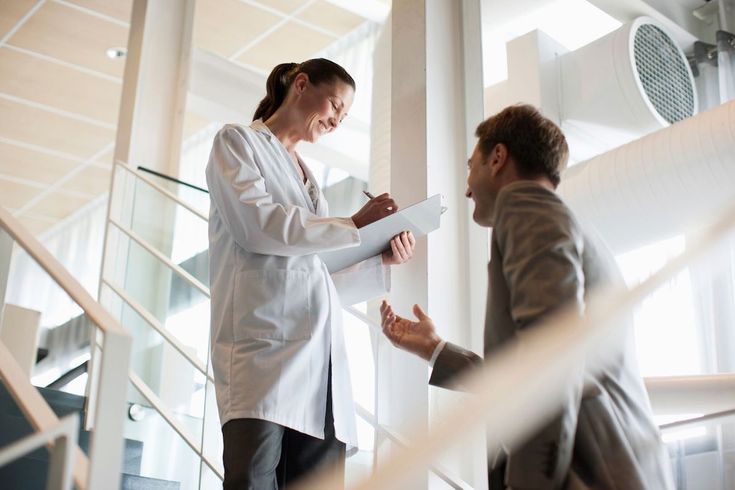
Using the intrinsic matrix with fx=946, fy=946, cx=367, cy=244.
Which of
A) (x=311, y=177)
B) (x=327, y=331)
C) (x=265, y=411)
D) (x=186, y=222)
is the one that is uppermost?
(x=186, y=222)

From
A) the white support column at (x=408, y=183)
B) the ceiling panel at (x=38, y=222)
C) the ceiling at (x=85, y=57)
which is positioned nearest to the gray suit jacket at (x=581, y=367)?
the white support column at (x=408, y=183)

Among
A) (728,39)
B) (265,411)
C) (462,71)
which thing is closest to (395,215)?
(265,411)

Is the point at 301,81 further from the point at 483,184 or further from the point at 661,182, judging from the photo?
the point at 661,182

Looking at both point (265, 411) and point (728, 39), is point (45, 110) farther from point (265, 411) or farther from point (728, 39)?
point (265, 411)

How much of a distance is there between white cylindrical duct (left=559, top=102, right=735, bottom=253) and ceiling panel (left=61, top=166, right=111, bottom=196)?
3680 mm

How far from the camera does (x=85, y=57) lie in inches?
189

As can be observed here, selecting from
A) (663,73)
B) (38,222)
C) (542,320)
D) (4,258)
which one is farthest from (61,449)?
(38,222)

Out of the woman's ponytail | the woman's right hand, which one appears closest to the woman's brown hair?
the woman's ponytail

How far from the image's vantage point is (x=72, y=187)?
6.12 meters

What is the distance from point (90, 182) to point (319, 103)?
4.55 meters

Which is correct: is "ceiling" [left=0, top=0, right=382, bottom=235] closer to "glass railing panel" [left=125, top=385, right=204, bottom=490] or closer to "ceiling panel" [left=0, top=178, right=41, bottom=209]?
"ceiling panel" [left=0, top=178, right=41, bottom=209]

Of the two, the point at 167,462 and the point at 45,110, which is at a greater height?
the point at 45,110

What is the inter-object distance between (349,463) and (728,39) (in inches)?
80.8

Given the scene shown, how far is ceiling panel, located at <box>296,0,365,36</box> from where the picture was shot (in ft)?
14.3
